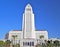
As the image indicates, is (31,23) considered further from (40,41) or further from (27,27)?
(40,41)

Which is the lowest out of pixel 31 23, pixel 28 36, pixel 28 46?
pixel 28 46

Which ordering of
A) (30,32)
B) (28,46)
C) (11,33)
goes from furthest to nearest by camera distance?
(11,33)
(30,32)
(28,46)

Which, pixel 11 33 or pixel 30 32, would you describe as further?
pixel 11 33

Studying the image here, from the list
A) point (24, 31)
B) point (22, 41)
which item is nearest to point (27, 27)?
point (24, 31)

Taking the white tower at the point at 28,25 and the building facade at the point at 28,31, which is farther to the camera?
the white tower at the point at 28,25

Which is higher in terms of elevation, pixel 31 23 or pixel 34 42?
pixel 31 23

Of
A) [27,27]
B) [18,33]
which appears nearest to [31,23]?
[27,27]

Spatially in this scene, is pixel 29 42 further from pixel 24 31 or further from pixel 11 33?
pixel 11 33

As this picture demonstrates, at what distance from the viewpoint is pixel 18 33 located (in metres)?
160

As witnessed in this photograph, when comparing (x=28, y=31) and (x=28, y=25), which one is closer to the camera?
(x=28, y=31)

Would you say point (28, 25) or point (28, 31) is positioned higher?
point (28, 25)

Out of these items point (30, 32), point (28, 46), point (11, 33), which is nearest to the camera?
point (28, 46)

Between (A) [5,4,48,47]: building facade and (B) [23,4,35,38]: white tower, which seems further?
(B) [23,4,35,38]: white tower

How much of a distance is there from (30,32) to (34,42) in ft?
52.7
